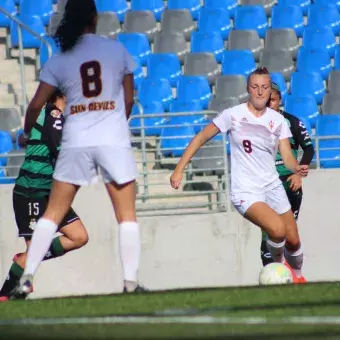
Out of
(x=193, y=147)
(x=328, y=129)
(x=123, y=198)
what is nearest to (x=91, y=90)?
(x=123, y=198)

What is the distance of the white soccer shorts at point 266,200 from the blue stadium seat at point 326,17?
26.6 feet

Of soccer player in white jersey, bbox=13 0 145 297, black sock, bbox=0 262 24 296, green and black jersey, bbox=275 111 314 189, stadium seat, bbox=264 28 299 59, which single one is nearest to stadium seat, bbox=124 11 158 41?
stadium seat, bbox=264 28 299 59

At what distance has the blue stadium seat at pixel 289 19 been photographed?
18.2 meters

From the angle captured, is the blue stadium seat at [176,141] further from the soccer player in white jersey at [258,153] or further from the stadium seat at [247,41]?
the soccer player in white jersey at [258,153]

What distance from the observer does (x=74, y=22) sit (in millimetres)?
8438

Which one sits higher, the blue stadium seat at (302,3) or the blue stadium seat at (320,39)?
the blue stadium seat at (302,3)

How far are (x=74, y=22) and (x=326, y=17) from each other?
10289 mm

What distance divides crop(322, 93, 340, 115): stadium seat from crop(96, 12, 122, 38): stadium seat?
3231 mm

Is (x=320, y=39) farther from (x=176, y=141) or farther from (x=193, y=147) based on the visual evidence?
(x=193, y=147)

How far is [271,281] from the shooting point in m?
10.1

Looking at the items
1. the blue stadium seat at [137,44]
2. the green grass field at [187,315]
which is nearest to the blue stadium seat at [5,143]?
the blue stadium seat at [137,44]

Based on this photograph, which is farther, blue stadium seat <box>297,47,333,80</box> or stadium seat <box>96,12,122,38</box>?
stadium seat <box>96,12,122,38</box>

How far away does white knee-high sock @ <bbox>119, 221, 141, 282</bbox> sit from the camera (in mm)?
8438

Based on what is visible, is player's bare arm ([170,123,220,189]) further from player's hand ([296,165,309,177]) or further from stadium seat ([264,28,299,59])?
stadium seat ([264,28,299,59])
